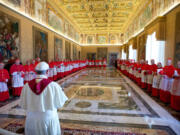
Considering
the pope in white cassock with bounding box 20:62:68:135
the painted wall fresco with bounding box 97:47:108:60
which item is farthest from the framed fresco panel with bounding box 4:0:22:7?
the painted wall fresco with bounding box 97:47:108:60

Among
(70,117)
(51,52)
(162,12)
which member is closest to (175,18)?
(162,12)

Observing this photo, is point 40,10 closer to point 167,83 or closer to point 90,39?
point 167,83

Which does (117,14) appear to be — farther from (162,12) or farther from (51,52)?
(51,52)

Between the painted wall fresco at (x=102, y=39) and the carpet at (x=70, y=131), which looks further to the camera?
the painted wall fresco at (x=102, y=39)

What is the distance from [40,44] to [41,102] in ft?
26.5

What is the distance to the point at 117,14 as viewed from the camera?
1492 centimetres

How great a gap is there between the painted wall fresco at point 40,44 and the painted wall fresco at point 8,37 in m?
1.67

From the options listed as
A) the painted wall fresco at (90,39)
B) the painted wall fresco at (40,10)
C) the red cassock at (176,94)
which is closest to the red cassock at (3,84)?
the painted wall fresco at (40,10)

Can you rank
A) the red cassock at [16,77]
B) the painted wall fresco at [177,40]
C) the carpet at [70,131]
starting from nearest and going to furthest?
the carpet at [70,131] → the red cassock at [16,77] → the painted wall fresco at [177,40]

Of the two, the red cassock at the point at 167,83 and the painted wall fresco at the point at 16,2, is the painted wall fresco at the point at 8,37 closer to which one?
the painted wall fresco at the point at 16,2

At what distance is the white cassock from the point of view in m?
1.89

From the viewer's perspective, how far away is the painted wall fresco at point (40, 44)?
830 centimetres

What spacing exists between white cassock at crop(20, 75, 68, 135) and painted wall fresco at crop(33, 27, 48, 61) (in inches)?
278

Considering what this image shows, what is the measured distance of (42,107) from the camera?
6.12 ft
